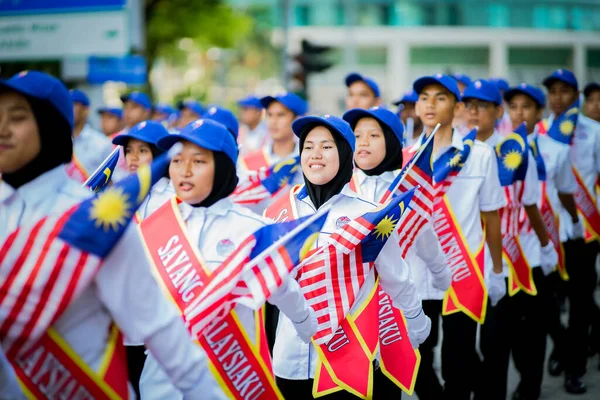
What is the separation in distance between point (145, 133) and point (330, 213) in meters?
1.81

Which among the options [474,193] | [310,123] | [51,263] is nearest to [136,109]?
[474,193]

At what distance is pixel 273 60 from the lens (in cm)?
6103

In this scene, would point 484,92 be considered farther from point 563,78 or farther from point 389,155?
point 563,78

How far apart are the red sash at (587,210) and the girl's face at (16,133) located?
6.48 metres

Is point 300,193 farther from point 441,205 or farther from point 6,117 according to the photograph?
point 6,117

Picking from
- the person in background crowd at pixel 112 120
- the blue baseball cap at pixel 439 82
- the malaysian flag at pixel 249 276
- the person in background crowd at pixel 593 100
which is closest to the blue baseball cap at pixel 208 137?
the malaysian flag at pixel 249 276

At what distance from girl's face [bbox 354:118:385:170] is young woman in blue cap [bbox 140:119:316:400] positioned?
5.65 feet

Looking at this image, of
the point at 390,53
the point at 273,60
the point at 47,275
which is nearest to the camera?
the point at 47,275

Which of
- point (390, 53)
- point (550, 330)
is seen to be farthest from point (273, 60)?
point (550, 330)

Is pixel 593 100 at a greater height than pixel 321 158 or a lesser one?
greater

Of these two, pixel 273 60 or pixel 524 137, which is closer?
pixel 524 137

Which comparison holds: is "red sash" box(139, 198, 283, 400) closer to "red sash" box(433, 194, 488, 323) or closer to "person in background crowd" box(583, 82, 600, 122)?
"red sash" box(433, 194, 488, 323)

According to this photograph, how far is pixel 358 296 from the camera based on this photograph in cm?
471

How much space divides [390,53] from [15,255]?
161ft
